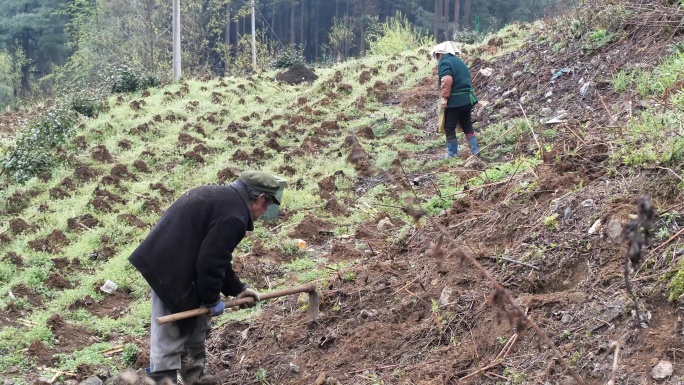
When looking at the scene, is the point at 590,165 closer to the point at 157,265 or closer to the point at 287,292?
the point at 287,292

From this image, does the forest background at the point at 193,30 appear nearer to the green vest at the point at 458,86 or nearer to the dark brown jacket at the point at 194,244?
the green vest at the point at 458,86

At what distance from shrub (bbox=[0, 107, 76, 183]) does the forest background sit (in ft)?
50.0

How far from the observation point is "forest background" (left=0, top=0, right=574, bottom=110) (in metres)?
31.6

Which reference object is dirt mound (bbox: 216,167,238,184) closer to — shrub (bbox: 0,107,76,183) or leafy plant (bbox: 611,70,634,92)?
shrub (bbox: 0,107,76,183)

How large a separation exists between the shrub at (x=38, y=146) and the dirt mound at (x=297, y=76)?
254 inches

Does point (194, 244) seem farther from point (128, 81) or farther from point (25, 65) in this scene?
point (25, 65)

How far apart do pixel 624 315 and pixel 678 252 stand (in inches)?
19.9

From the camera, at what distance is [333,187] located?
8.71m

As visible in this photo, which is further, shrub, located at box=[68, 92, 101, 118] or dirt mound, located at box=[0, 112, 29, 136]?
dirt mound, located at box=[0, 112, 29, 136]

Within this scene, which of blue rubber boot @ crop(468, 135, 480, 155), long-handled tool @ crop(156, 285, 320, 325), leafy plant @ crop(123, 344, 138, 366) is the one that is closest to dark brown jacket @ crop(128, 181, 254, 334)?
long-handled tool @ crop(156, 285, 320, 325)

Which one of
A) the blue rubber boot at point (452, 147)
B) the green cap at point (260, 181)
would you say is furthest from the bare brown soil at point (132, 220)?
the green cap at point (260, 181)

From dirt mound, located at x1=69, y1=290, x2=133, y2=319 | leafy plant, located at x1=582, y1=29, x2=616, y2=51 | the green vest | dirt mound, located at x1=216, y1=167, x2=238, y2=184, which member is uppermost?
leafy plant, located at x1=582, y1=29, x2=616, y2=51

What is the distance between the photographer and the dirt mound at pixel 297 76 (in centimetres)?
1847

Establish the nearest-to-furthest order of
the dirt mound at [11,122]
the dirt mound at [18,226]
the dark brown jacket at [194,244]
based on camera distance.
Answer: the dark brown jacket at [194,244], the dirt mound at [18,226], the dirt mound at [11,122]
